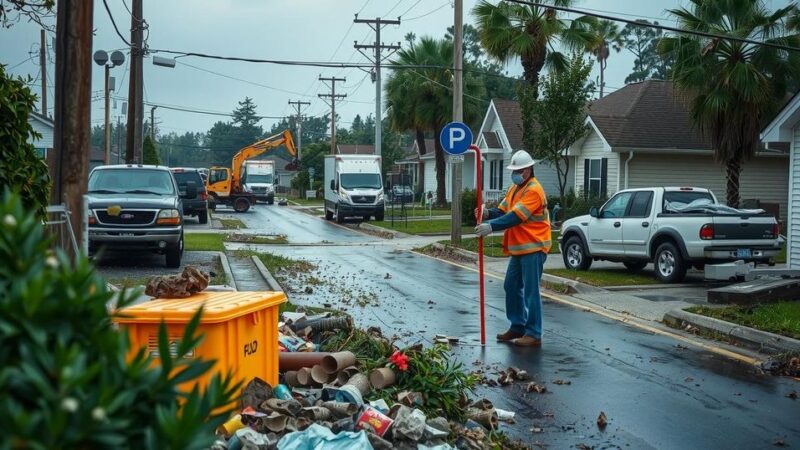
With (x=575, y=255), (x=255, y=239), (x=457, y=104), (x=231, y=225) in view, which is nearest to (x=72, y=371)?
(x=575, y=255)

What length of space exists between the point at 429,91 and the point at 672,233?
32.0 metres

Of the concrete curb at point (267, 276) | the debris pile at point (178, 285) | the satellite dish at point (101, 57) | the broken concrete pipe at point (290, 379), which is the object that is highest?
the satellite dish at point (101, 57)

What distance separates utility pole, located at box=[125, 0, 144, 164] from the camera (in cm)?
2917

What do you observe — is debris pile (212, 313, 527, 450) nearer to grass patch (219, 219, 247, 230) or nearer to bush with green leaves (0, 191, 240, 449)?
bush with green leaves (0, 191, 240, 449)

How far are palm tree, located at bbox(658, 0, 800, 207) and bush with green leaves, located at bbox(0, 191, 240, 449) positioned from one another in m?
22.4

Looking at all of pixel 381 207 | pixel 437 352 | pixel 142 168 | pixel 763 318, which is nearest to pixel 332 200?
pixel 381 207

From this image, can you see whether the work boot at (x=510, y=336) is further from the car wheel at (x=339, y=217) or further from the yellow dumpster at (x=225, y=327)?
the car wheel at (x=339, y=217)

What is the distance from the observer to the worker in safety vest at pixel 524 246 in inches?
413

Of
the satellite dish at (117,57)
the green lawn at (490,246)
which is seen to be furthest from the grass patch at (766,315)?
the satellite dish at (117,57)

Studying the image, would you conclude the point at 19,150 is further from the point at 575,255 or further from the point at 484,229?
the point at 575,255

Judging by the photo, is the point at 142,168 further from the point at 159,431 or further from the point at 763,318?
the point at 159,431

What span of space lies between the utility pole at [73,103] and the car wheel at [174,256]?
9.03m

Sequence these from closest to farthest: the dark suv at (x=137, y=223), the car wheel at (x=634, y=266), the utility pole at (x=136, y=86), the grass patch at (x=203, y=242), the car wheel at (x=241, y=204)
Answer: the dark suv at (x=137, y=223) < the car wheel at (x=634, y=266) < the grass patch at (x=203, y=242) < the utility pole at (x=136, y=86) < the car wheel at (x=241, y=204)

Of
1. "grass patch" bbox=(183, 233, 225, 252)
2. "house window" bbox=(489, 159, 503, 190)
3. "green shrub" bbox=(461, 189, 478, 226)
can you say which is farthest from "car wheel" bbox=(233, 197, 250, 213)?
"grass patch" bbox=(183, 233, 225, 252)
